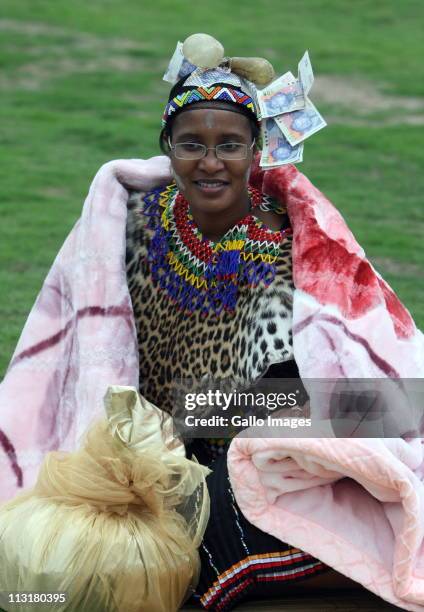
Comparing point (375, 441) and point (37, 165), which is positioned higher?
point (37, 165)

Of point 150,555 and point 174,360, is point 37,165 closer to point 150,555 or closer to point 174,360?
point 174,360

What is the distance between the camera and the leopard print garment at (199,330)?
12.8ft

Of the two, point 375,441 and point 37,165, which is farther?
point 37,165

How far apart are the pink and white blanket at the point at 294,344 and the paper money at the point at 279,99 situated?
201 millimetres

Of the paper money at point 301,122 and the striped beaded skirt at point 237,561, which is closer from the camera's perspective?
the striped beaded skirt at point 237,561

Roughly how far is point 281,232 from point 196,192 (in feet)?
0.93

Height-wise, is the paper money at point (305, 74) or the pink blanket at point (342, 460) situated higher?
the paper money at point (305, 74)

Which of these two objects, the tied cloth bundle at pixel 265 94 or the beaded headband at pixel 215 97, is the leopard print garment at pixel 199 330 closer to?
the tied cloth bundle at pixel 265 94

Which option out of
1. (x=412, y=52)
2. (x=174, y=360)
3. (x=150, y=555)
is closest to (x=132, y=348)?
(x=174, y=360)

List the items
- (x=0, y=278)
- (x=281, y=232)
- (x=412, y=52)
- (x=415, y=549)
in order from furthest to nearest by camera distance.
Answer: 1. (x=412, y=52)
2. (x=0, y=278)
3. (x=281, y=232)
4. (x=415, y=549)

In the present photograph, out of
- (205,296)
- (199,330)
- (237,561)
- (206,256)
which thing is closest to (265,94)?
Answer: (206,256)

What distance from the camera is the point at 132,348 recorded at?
13.5 feet

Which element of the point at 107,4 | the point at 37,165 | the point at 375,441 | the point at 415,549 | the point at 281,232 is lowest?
the point at 415,549

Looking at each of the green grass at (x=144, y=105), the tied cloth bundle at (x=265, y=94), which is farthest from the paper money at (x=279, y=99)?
the green grass at (x=144, y=105)
